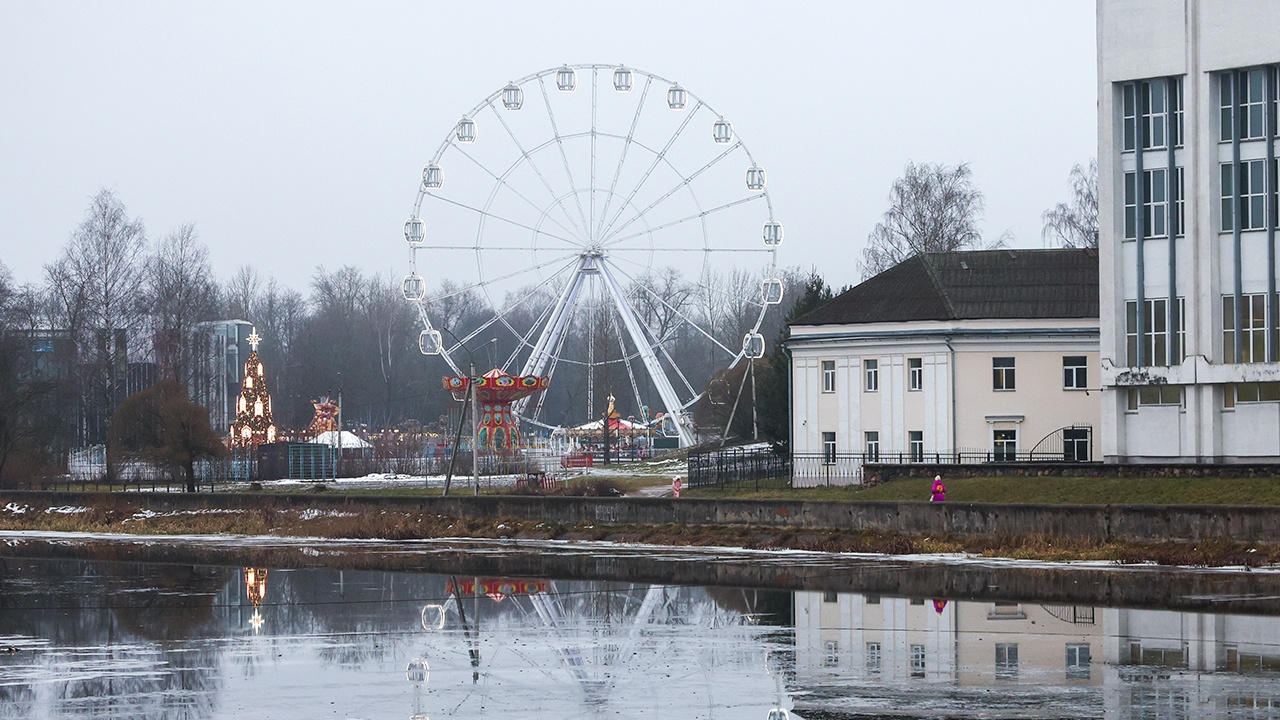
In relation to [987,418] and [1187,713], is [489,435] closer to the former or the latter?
[987,418]

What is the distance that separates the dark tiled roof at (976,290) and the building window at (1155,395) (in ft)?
28.2

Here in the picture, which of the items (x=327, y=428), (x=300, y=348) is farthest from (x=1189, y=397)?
(x=300, y=348)

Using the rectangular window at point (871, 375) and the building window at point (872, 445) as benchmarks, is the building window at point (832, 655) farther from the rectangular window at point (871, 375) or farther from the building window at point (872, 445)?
the rectangular window at point (871, 375)

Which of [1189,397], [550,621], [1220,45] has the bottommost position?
[550,621]

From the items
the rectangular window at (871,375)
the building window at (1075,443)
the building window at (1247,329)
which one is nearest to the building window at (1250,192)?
the building window at (1247,329)

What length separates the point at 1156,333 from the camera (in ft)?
156

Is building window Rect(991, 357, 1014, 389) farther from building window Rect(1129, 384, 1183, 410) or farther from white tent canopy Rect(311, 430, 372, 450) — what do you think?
white tent canopy Rect(311, 430, 372, 450)

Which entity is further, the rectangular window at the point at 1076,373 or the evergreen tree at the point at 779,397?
the evergreen tree at the point at 779,397

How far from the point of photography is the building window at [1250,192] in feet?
150

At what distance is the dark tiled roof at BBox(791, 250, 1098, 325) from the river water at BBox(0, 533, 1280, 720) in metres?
25.2

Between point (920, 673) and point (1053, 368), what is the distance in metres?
40.2

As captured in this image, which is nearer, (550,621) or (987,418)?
(550,621)

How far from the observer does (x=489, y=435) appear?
75938 millimetres

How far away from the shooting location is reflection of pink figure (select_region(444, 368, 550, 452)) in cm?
7200
